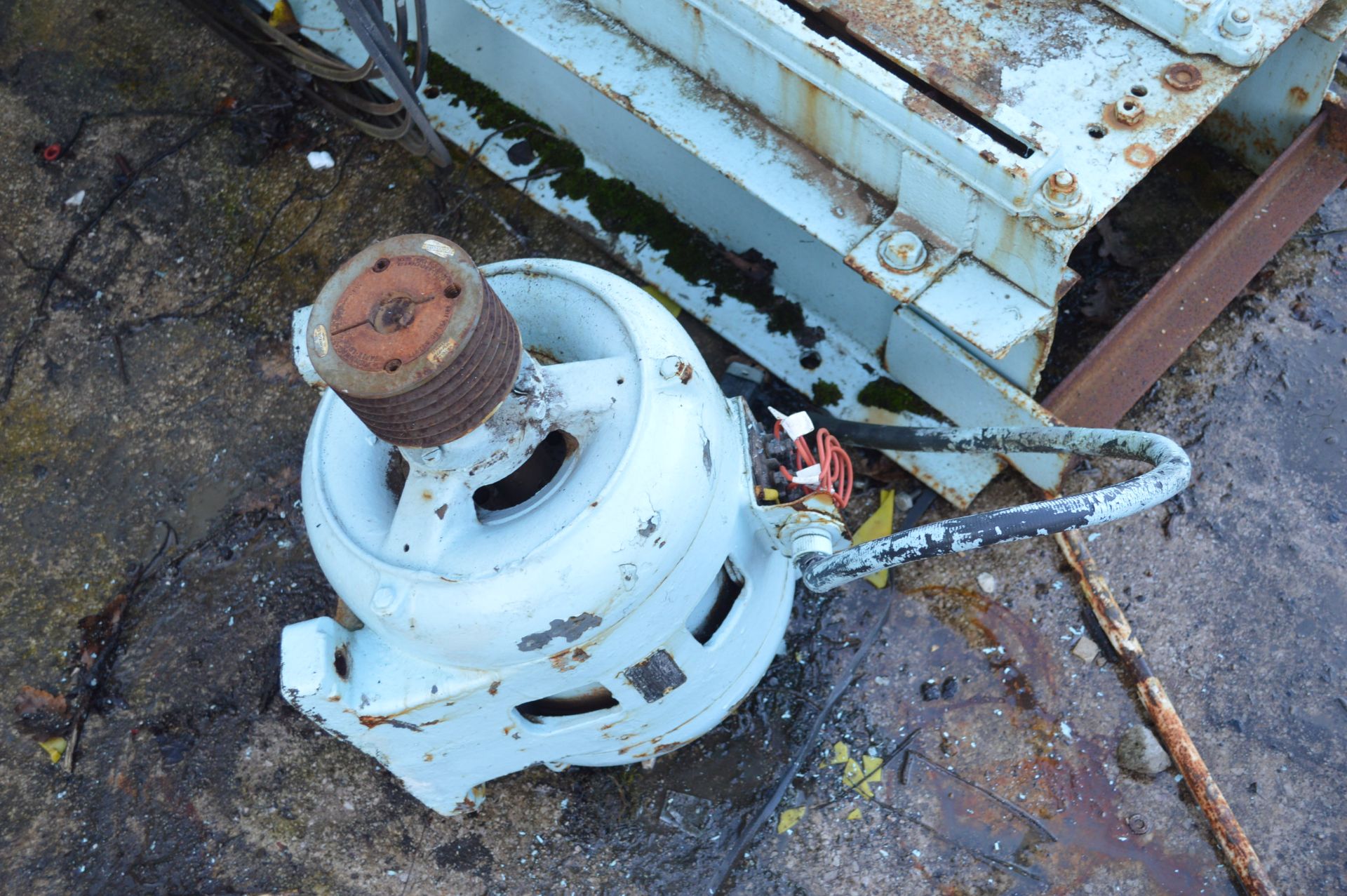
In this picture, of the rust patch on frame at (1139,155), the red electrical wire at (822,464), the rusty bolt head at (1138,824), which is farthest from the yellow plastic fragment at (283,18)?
the rusty bolt head at (1138,824)

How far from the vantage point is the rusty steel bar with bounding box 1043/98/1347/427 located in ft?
8.26

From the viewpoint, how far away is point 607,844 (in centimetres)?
253

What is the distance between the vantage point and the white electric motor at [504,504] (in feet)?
4.88

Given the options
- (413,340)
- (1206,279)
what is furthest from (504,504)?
(1206,279)

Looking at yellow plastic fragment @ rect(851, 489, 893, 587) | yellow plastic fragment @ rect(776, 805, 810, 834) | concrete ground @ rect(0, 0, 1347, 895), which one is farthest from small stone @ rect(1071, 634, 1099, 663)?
yellow plastic fragment @ rect(776, 805, 810, 834)

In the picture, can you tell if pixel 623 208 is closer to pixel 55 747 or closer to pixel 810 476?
pixel 810 476

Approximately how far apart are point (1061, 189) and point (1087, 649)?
3.86 feet

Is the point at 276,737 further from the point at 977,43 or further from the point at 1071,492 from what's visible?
the point at 977,43

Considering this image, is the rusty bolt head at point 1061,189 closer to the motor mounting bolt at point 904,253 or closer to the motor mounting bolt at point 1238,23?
the motor mounting bolt at point 904,253

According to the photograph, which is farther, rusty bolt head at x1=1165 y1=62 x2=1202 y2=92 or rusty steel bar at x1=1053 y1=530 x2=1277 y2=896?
rusty steel bar at x1=1053 y1=530 x2=1277 y2=896

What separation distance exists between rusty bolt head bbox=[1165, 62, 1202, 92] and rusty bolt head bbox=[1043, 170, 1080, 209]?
410 mm

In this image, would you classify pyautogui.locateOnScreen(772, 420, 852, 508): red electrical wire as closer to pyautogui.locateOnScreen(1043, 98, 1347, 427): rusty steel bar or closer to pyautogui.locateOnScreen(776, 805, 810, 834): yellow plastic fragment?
pyautogui.locateOnScreen(1043, 98, 1347, 427): rusty steel bar

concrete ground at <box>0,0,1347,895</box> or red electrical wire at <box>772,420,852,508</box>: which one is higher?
red electrical wire at <box>772,420,852,508</box>

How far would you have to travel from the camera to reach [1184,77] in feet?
7.20
